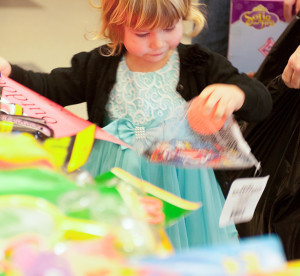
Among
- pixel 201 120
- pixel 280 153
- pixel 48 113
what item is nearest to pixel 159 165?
pixel 201 120

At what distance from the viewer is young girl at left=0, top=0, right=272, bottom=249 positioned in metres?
0.84

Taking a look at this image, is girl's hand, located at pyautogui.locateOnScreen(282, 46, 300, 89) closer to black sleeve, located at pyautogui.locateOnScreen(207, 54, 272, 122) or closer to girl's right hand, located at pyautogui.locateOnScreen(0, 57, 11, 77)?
black sleeve, located at pyautogui.locateOnScreen(207, 54, 272, 122)

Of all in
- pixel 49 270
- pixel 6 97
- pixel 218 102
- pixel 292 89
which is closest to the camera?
pixel 49 270

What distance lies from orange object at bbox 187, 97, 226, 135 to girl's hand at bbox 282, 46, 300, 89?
0.33 meters

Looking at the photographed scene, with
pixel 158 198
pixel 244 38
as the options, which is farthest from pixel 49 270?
pixel 244 38

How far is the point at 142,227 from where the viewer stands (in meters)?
0.40

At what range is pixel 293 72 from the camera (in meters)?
1.03

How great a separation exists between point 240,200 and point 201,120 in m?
0.18

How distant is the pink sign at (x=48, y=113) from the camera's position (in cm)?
61

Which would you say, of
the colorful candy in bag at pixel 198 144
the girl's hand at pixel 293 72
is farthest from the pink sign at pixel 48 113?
the girl's hand at pixel 293 72

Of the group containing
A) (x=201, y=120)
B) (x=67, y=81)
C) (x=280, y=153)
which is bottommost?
(x=280, y=153)

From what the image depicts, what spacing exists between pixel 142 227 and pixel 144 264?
59mm

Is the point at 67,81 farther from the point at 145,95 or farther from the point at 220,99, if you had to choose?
the point at 220,99

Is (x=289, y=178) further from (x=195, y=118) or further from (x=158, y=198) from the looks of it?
(x=158, y=198)
